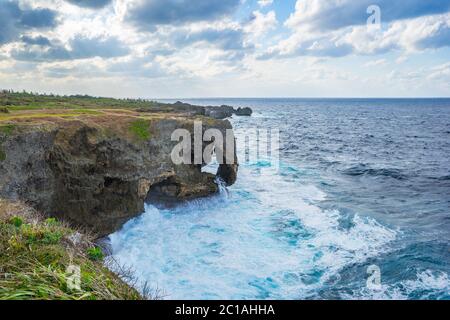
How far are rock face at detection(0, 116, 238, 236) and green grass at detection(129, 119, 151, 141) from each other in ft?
0.95

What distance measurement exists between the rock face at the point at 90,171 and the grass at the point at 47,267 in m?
8.85

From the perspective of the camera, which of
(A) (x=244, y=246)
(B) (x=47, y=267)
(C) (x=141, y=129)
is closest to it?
(B) (x=47, y=267)

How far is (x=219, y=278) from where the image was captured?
1614 cm

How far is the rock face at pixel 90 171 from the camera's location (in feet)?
60.8

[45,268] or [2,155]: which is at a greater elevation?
[2,155]

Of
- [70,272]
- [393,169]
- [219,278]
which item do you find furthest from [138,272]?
[393,169]

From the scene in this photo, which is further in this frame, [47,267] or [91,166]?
[91,166]

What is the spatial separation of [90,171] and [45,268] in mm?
15451

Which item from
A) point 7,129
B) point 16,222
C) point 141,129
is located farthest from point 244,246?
point 7,129

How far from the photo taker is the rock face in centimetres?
1853

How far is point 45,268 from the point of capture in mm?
6676

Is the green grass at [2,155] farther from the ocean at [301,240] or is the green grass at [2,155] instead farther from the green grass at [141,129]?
the green grass at [141,129]

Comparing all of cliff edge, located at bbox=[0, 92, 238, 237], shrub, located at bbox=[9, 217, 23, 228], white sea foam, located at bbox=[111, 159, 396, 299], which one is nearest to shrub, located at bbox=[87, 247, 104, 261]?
Result: shrub, located at bbox=[9, 217, 23, 228]

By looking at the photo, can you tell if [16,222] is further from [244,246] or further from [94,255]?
[244,246]
